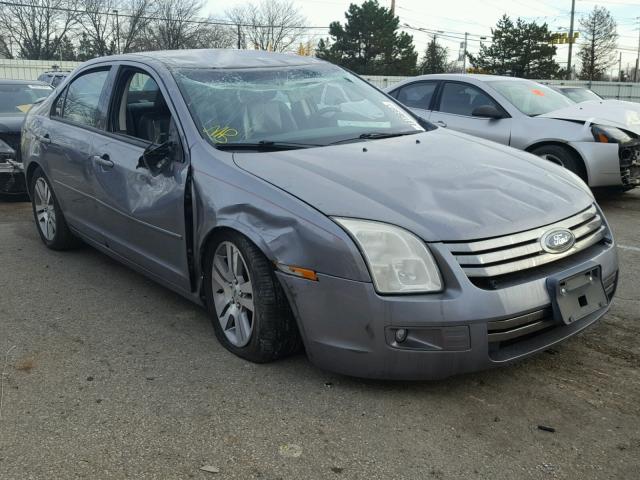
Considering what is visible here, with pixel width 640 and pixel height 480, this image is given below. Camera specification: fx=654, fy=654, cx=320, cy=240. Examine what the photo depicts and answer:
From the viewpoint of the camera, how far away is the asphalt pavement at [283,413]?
243 cm

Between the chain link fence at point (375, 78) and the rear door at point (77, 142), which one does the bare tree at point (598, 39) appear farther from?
the rear door at point (77, 142)

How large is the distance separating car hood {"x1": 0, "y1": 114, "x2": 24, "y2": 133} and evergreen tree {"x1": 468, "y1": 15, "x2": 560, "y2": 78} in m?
55.5

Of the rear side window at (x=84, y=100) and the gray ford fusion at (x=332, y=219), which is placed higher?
the rear side window at (x=84, y=100)

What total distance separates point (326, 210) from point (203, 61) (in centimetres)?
184

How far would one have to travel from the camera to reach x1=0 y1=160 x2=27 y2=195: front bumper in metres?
7.68

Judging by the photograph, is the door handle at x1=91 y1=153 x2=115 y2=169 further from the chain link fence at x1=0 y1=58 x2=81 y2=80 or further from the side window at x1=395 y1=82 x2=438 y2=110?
the chain link fence at x1=0 y1=58 x2=81 y2=80

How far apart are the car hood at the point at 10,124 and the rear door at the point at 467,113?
505cm

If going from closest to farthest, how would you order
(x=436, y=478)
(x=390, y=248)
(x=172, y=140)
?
(x=436, y=478)
(x=390, y=248)
(x=172, y=140)

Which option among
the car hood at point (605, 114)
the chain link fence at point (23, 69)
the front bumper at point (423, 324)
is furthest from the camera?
the chain link fence at point (23, 69)

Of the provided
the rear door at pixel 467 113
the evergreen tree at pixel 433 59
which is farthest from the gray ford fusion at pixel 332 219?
the evergreen tree at pixel 433 59

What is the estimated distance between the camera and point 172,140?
363cm

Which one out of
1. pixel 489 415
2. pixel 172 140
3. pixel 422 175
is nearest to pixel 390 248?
pixel 422 175

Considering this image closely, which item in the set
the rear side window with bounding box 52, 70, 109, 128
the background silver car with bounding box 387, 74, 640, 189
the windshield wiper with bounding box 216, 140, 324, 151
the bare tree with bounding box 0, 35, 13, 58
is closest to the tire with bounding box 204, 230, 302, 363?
the windshield wiper with bounding box 216, 140, 324, 151

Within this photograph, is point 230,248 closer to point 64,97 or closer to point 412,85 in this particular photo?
point 64,97
